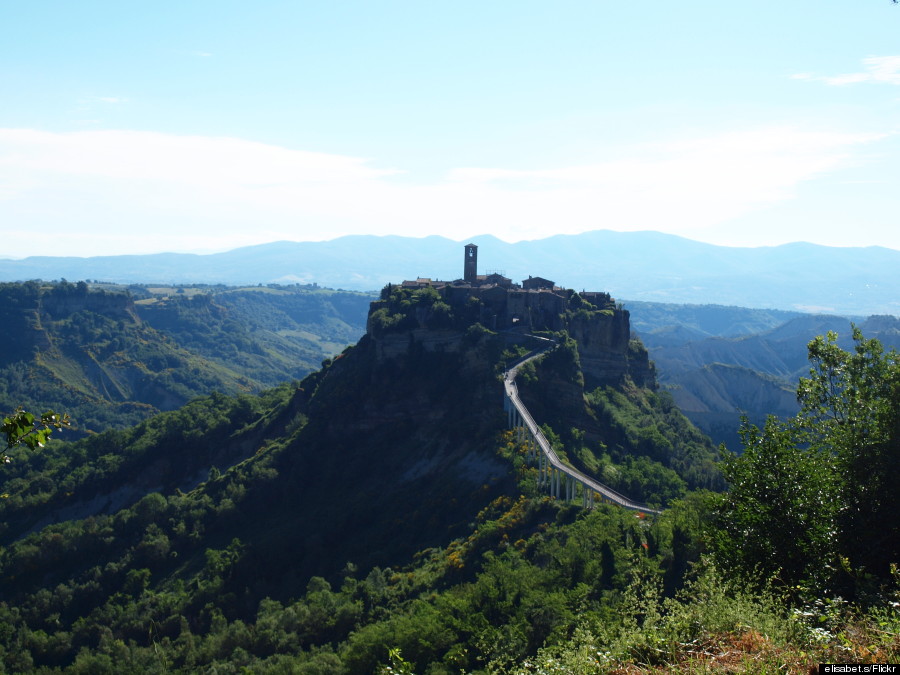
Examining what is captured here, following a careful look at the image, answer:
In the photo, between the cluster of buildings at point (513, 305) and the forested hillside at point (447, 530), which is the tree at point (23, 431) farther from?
the cluster of buildings at point (513, 305)

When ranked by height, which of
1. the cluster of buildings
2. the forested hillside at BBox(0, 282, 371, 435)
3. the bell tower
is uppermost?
the bell tower

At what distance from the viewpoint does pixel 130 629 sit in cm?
5016

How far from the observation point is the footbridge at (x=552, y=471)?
45.1 meters

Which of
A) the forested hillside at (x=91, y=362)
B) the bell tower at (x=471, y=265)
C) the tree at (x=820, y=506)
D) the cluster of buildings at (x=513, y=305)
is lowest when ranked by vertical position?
the forested hillside at (x=91, y=362)

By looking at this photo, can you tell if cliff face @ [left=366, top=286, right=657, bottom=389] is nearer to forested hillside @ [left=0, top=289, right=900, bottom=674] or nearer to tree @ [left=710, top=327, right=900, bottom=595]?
forested hillside @ [left=0, top=289, right=900, bottom=674]

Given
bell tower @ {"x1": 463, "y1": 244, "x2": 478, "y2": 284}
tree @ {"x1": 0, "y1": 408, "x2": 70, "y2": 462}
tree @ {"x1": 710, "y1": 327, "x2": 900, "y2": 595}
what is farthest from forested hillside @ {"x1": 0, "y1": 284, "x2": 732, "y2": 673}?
tree @ {"x1": 0, "y1": 408, "x2": 70, "y2": 462}

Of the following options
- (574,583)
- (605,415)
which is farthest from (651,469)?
(574,583)

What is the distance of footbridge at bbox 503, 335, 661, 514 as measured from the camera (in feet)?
148

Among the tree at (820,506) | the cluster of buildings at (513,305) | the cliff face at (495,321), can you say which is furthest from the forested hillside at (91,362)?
the tree at (820,506)

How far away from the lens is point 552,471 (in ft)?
153

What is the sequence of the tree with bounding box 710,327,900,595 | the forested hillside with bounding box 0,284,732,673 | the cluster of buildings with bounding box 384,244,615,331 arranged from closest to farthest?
the tree with bounding box 710,327,900,595 → the forested hillside with bounding box 0,284,732,673 → the cluster of buildings with bounding box 384,244,615,331

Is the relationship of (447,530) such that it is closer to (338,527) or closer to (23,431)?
(338,527)

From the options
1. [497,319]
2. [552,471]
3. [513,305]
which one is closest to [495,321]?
[497,319]

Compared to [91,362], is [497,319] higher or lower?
higher
